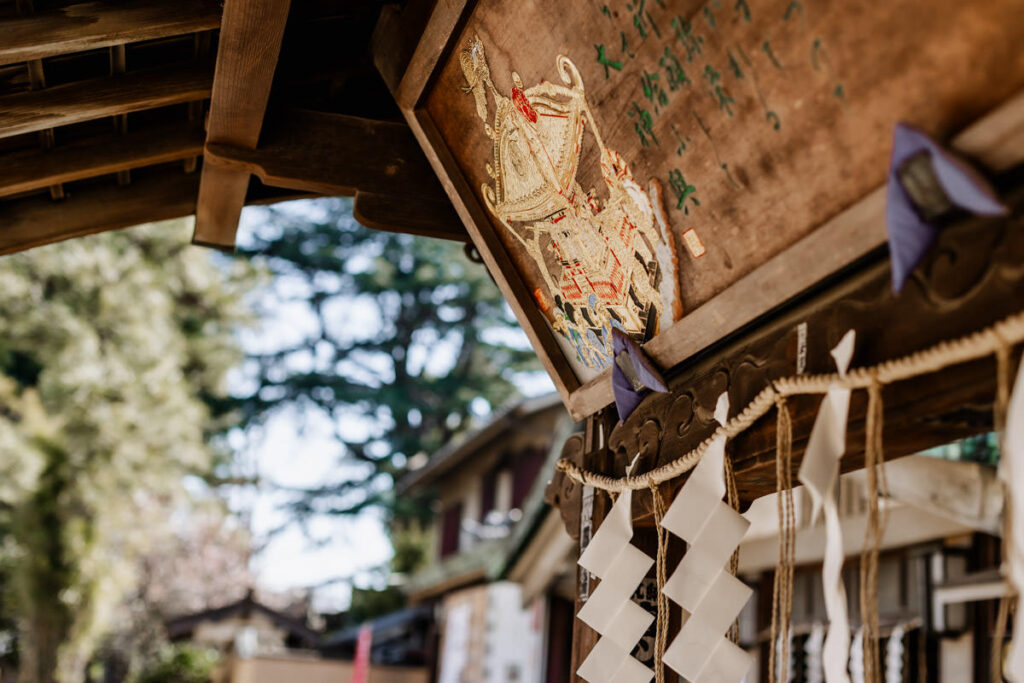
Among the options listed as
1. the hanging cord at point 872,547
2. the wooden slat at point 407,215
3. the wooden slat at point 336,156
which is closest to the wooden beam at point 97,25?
the wooden slat at point 336,156

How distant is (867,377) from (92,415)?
44.1 ft

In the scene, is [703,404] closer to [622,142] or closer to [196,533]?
[622,142]

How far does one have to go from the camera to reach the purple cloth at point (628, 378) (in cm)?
221

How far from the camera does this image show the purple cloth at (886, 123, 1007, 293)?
49.7 inches

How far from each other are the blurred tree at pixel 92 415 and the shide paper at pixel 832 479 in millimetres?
10798

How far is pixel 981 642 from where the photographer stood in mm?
4445

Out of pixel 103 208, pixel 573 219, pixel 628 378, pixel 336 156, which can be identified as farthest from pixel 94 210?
pixel 628 378

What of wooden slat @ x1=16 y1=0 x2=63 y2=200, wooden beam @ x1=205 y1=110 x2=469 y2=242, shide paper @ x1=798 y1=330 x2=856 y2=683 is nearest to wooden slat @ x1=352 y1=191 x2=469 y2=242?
wooden beam @ x1=205 y1=110 x2=469 y2=242

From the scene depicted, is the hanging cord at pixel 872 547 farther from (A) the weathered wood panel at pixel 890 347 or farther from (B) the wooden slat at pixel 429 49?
(B) the wooden slat at pixel 429 49

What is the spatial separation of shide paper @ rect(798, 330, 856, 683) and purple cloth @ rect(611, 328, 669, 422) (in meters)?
0.62

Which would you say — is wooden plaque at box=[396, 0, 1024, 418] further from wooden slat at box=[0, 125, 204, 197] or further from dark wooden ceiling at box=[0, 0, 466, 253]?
wooden slat at box=[0, 125, 204, 197]

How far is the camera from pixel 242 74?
2557 mm

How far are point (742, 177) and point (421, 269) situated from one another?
18.4 metres

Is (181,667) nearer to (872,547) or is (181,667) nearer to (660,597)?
(660,597)
